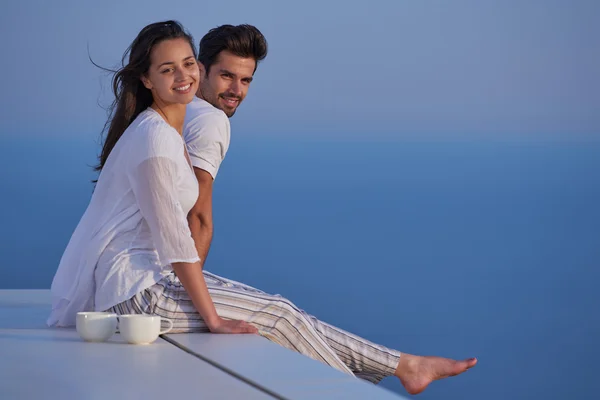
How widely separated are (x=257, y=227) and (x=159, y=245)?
162 inches

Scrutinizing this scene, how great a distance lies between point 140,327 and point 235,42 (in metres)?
1.35

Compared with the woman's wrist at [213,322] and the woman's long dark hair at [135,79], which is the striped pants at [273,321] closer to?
the woman's wrist at [213,322]

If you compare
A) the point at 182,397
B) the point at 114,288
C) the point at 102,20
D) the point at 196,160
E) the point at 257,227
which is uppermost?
the point at 102,20

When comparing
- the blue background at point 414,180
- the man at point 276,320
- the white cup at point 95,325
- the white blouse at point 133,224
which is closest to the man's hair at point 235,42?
the man at point 276,320

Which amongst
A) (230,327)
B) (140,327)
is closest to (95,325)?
(140,327)

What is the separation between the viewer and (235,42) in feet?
11.2

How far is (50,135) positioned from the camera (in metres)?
5.99

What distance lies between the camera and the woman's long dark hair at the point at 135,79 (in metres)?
2.62

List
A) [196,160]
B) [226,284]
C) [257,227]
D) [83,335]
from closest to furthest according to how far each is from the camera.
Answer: [83,335]
[226,284]
[196,160]
[257,227]

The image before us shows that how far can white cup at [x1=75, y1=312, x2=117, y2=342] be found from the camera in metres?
2.36

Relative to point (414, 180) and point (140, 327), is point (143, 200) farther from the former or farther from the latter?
point (414, 180)

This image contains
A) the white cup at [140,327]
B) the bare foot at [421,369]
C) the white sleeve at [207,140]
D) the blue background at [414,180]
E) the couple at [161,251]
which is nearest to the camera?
the white cup at [140,327]

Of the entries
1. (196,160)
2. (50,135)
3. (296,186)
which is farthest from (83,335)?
(296,186)

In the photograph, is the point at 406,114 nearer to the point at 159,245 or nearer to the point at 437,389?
the point at 437,389
